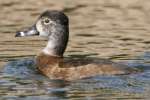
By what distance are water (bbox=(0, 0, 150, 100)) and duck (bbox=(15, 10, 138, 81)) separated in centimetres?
19

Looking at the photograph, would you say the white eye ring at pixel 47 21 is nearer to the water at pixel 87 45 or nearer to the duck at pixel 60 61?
the duck at pixel 60 61

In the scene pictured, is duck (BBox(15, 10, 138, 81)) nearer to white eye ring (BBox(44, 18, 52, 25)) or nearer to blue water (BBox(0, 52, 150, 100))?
white eye ring (BBox(44, 18, 52, 25))

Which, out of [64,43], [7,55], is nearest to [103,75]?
[64,43]

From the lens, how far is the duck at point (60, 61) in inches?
508

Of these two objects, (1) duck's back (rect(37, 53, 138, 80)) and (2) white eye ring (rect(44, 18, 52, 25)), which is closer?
(1) duck's back (rect(37, 53, 138, 80))

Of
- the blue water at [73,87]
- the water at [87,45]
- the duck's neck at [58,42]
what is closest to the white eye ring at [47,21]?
the duck's neck at [58,42]

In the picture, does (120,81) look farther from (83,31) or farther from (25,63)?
(83,31)

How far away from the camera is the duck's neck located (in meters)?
14.2

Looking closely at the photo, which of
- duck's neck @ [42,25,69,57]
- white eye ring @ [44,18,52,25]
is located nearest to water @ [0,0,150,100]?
duck's neck @ [42,25,69,57]

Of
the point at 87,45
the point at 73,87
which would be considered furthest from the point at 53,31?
the point at 73,87

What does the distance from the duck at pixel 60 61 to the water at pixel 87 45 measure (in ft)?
0.61

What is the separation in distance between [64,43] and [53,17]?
0.58 m

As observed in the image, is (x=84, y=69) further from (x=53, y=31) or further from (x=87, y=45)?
(x=87, y=45)

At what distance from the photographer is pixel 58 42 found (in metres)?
14.3
